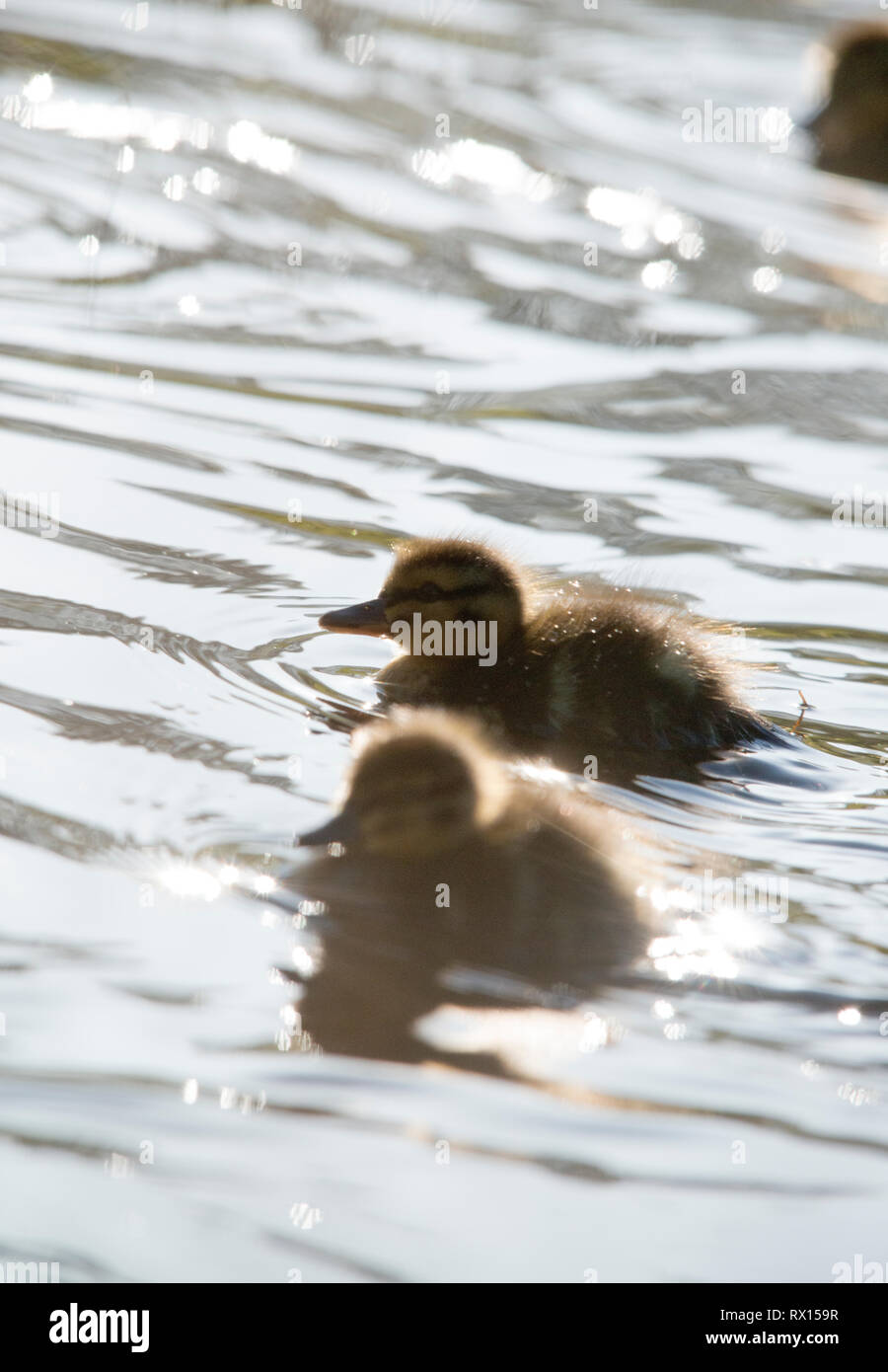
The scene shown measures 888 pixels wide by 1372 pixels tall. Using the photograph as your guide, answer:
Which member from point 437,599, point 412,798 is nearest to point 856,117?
point 437,599

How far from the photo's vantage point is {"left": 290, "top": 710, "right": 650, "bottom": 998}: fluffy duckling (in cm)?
273

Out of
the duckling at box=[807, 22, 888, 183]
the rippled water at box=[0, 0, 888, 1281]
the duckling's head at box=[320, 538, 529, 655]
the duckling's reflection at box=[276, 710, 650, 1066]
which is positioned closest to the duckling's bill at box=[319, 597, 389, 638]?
the duckling's head at box=[320, 538, 529, 655]

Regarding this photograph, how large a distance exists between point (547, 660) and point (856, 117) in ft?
15.5

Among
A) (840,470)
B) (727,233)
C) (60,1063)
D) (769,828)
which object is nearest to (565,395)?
(840,470)

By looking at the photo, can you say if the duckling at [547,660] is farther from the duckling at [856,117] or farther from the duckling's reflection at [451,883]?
the duckling at [856,117]

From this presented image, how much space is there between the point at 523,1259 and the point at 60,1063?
0.60 m

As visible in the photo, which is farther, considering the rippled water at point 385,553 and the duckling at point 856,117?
the duckling at point 856,117

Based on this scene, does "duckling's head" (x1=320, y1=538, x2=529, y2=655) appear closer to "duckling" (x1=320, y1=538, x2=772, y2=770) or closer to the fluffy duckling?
"duckling" (x1=320, y1=538, x2=772, y2=770)

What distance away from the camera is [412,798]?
2912 mm

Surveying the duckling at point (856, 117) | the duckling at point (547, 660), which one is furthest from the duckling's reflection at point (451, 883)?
the duckling at point (856, 117)

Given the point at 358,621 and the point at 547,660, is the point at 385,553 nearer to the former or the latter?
the point at 358,621

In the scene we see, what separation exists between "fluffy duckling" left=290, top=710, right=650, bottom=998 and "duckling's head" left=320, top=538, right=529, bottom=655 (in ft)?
1.83

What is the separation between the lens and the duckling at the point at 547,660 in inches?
135

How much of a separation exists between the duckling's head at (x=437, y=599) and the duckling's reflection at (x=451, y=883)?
508 mm
